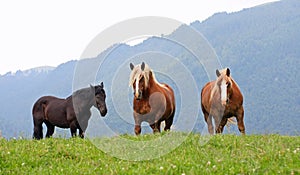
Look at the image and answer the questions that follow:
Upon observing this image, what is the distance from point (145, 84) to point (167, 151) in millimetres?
6351

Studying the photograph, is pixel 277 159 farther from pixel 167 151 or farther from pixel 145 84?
pixel 145 84

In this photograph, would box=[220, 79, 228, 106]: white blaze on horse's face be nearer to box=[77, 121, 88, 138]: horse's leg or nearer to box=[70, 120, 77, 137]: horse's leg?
box=[77, 121, 88, 138]: horse's leg

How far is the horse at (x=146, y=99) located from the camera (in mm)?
17562

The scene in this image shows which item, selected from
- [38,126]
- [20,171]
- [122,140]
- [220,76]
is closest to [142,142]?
[122,140]

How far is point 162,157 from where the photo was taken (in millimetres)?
11438

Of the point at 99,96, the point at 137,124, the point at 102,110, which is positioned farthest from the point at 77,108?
the point at 137,124

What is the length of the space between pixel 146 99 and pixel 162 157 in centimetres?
705

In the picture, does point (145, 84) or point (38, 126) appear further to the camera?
point (38, 126)

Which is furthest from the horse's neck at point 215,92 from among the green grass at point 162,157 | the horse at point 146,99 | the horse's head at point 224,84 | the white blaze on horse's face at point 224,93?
the green grass at point 162,157

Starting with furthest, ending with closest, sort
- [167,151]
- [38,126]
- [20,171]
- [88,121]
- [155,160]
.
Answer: [38,126] → [88,121] → [167,151] → [155,160] → [20,171]

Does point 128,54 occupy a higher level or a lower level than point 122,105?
higher

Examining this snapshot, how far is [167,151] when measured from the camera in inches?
475

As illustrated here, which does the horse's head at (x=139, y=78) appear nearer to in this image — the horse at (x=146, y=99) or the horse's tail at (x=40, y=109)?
the horse at (x=146, y=99)

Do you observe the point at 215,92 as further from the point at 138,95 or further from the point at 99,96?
the point at 99,96
